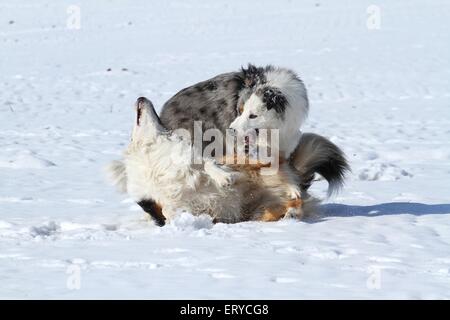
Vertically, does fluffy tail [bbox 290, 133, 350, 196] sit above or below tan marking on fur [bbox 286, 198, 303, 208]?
above

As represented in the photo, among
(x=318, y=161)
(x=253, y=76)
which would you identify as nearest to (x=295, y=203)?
(x=318, y=161)

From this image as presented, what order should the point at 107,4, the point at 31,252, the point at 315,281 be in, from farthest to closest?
the point at 107,4
the point at 31,252
the point at 315,281

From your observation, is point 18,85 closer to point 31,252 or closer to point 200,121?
point 200,121

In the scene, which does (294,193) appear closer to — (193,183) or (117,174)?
(193,183)

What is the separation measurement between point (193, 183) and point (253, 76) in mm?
1245

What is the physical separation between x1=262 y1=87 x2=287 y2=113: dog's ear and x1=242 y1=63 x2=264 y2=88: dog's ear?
23 centimetres

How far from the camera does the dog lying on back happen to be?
20.2 feet

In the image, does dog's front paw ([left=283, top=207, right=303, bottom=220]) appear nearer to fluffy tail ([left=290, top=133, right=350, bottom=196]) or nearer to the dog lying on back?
the dog lying on back

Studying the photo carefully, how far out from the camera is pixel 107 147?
11375 mm

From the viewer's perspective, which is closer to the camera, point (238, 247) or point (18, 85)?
point (238, 247)

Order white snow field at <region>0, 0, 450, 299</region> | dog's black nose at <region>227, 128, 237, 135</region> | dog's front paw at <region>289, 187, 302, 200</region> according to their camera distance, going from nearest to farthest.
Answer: white snow field at <region>0, 0, 450, 299</region>
dog's front paw at <region>289, 187, 302, 200</region>
dog's black nose at <region>227, 128, 237, 135</region>

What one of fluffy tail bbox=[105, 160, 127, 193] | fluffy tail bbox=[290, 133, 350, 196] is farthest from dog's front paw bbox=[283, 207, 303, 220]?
fluffy tail bbox=[105, 160, 127, 193]
